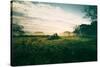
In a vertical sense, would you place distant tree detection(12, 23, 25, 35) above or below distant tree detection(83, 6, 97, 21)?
below

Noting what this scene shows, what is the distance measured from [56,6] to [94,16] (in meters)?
0.55

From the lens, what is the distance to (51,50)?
2.48 meters

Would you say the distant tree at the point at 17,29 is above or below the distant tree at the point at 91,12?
below

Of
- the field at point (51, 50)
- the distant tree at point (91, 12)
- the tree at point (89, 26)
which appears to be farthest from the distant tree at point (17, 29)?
the distant tree at point (91, 12)

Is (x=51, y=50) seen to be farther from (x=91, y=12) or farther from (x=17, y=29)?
(x=91, y=12)

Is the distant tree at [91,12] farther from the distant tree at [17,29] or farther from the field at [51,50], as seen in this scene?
the distant tree at [17,29]

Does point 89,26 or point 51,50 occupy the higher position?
point 89,26

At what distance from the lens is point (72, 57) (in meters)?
2.56

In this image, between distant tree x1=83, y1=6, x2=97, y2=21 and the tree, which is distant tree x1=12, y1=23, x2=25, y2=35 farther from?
distant tree x1=83, y1=6, x2=97, y2=21

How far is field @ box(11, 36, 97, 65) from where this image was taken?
7.73 ft

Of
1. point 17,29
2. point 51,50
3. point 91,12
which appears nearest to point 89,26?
point 91,12

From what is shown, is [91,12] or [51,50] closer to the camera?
[51,50]

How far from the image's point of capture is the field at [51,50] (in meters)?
2.36

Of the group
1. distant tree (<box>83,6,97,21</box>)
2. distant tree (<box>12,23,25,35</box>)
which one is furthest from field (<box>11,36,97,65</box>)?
distant tree (<box>83,6,97,21</box>)
